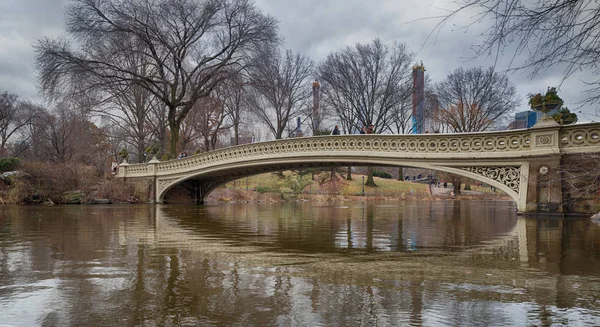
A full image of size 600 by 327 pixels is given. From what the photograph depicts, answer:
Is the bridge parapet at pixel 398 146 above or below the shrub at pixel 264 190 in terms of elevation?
above

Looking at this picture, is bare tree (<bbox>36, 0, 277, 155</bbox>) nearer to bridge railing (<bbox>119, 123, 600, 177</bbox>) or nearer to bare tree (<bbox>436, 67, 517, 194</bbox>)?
bridge railing (<bbox>119, 123, 600, 177</bbox>)

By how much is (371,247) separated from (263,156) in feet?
48.6

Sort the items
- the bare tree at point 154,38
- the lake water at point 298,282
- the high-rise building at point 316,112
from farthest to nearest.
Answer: the high-rise building at point 316,112
the bare tree at point 154,38
the lake water at point 298,282

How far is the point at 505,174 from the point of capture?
14289mm

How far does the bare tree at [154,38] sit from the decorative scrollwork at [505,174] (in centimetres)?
1646

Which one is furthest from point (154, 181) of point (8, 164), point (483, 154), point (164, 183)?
point (483, 154)

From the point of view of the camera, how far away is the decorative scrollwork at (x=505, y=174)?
554 inches

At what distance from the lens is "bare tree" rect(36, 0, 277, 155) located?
78.7ft

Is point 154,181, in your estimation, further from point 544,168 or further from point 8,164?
point 544,168

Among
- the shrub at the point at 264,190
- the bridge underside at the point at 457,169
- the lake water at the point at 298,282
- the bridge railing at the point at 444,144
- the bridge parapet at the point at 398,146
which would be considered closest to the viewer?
the lake water at the point at 298,282

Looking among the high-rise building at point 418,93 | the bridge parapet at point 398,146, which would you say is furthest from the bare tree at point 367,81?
the bridge parapet at point 398,146

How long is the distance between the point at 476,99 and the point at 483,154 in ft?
87.8

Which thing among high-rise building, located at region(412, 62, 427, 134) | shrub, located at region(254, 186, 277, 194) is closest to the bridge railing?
shrub, located at region(254, 186, 277, 194)

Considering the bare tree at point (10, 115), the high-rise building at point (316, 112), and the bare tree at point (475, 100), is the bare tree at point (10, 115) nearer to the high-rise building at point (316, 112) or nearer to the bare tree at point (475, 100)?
the high-rise building at point (316, 112)
